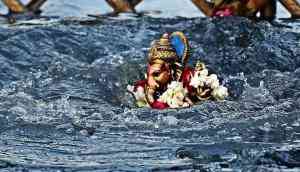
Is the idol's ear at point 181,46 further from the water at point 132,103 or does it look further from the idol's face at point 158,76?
the water at point 132,103

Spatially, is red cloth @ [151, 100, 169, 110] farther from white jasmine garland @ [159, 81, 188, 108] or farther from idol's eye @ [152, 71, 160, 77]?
idol's eye @ [152, 71, 160, 77]

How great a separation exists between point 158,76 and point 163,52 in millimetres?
297

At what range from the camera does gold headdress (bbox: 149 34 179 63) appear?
29.7 ft

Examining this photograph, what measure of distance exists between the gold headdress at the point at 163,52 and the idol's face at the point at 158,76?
0.29 feet

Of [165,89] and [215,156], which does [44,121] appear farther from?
[215,156]

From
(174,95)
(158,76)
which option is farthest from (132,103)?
(174,95)

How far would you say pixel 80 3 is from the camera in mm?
19406

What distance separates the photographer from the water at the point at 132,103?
7176mm

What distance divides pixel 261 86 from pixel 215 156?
3739 millimetres

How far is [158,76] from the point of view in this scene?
8.98 metres

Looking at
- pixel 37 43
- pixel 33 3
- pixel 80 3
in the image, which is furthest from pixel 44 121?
pixel 80 3

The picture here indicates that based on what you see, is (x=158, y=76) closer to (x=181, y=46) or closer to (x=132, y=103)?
(x=181, y=46)

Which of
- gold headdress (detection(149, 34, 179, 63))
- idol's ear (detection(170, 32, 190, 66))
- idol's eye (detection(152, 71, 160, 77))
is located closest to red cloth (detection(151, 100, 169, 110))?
idol's eye (detection(152, 71, 160, 77))

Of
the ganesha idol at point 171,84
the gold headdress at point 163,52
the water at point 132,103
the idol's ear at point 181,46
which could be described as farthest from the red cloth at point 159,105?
the idol's ear at point 181,46
